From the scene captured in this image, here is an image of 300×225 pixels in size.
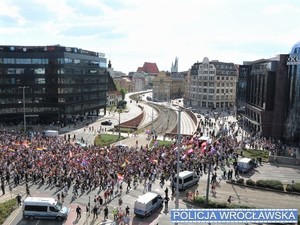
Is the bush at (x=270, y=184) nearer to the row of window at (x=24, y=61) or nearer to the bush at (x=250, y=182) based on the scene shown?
the bush at (x=250, y=182)

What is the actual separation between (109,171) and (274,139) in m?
43.0

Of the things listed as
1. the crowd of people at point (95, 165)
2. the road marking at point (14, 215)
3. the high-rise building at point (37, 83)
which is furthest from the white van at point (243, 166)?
the high-rise building at point (37, 83)

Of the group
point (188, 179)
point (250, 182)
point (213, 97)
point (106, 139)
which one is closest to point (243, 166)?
point (250, 182)

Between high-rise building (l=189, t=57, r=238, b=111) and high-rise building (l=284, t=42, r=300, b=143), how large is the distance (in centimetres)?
6462

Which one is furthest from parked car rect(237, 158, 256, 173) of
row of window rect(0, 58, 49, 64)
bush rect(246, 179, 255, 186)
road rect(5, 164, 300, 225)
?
row of window rect(0, 58, 49, 64)

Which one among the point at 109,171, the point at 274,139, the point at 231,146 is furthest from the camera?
the point at 274,139

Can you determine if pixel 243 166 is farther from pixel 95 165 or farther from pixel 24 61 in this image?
pixel 24 61

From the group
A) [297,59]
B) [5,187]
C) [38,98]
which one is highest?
[297,59]

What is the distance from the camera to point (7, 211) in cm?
3412

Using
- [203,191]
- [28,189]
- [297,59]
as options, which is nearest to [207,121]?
[297,59]

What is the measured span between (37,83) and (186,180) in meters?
64.9

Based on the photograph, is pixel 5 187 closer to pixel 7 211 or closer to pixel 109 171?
pixel 7 211

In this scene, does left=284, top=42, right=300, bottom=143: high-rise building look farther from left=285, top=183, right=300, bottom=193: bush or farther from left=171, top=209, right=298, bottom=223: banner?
left=171, top=209, right=298, bottom=223: banner

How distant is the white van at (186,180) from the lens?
41013 mm
